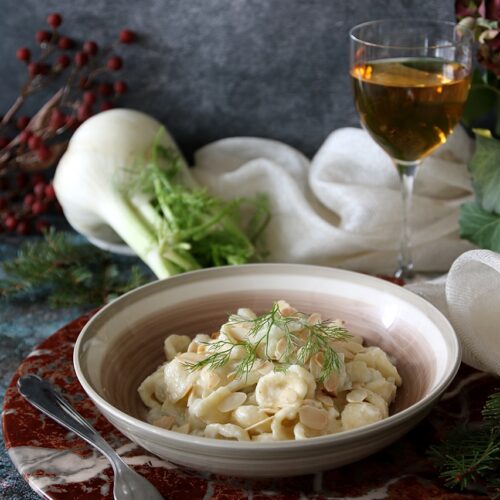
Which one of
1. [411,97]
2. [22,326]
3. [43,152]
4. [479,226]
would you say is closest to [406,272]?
[479,226]

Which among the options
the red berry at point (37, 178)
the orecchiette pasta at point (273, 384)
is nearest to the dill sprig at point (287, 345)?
the orecchiette pasta at point (273, 384)

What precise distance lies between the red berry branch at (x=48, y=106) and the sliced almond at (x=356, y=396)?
1099mm

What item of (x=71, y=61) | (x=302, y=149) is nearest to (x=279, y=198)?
(x=302, y=149)

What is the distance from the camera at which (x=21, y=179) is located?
203 cm

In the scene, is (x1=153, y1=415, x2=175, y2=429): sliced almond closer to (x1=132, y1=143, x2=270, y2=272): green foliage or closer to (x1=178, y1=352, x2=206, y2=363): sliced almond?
(x1=178, y1=352, x2=206, y2=363): sliced almond

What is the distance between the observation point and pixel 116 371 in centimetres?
115

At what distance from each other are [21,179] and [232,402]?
121cm

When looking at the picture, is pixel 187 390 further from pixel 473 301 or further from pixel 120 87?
pixel 120 87

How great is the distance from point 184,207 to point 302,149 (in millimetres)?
431

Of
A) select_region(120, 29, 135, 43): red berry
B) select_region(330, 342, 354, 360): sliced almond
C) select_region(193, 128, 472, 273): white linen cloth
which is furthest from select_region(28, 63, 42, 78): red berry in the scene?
select_region(330, 342, 354, 360): sliced almond

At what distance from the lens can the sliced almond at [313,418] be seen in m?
0.95

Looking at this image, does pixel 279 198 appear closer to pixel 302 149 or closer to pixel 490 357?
pixel 302 149

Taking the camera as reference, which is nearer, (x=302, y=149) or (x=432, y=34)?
(x=432, y=34)

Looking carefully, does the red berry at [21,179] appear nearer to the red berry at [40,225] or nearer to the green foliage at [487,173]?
the red berry at [40,225]
